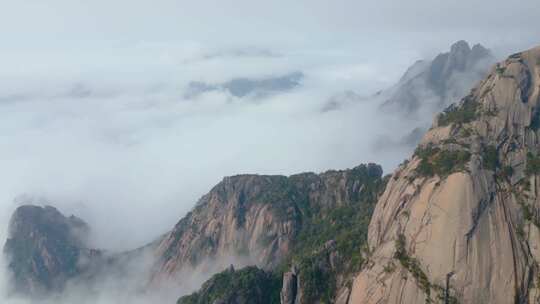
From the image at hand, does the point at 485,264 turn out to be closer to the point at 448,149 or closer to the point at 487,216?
the point at 487,216

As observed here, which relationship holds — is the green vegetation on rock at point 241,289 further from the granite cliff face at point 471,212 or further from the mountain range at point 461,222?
the granite cliff face at point 471,212

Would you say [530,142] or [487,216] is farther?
[530,142]

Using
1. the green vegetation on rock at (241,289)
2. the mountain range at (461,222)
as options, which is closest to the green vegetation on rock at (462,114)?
the mountain range at (461,222)

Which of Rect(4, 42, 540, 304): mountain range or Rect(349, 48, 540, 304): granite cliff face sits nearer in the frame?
Rect(349, 48, 540, 304): granite cliff face

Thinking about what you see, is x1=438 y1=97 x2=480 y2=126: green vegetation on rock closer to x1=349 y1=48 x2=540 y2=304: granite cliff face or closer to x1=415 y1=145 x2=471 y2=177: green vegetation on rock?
x1=349 y1=48 x2=540 y2=304: granite cliff face

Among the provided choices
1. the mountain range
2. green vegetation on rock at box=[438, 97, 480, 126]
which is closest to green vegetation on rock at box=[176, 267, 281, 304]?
the mountain range

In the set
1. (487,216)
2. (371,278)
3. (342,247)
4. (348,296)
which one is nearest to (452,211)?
(487,216)

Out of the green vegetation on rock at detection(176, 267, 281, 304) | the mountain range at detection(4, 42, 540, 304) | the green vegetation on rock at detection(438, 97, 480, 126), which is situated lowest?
the green vegetation on rock at detection(176, 267, 281, 304)

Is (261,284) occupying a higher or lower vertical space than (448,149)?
lower

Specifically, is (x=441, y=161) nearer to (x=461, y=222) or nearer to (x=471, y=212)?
(x=471, y=212)
